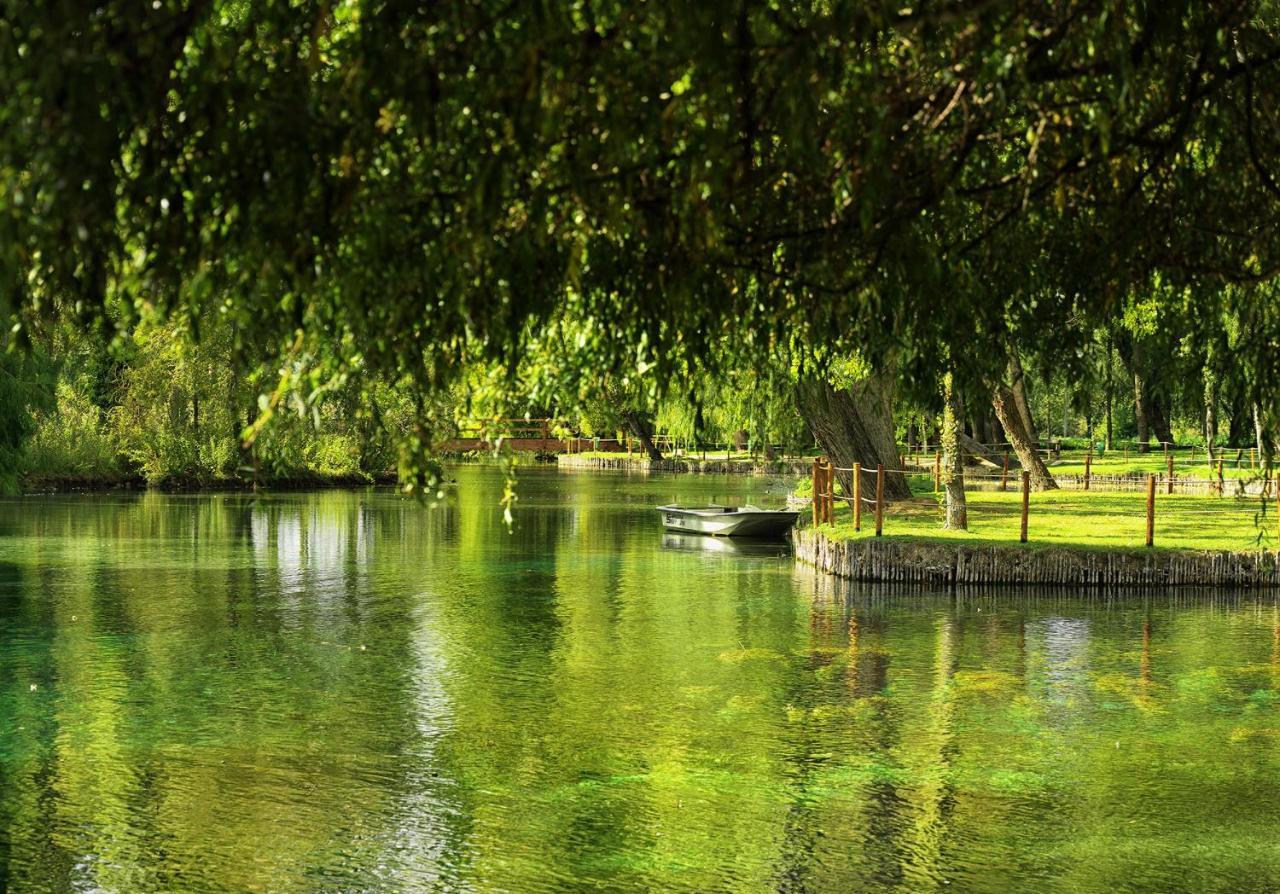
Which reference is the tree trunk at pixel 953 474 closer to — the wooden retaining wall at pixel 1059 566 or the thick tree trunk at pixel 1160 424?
the wooden retaining wall at pixel 1059 566

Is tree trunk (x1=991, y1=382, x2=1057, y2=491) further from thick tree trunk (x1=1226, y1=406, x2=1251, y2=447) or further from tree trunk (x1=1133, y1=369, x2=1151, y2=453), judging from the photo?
thick tree trunk (x1=1226, y1=406, x2=1251, y2=447)

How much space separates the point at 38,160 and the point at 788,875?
667 cm

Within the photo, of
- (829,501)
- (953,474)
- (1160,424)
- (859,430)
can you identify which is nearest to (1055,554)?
(953,474)

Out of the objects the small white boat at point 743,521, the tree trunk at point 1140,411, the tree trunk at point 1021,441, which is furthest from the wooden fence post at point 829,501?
the tree trunk at point 1140,411

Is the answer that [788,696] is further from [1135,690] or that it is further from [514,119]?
[514,119]

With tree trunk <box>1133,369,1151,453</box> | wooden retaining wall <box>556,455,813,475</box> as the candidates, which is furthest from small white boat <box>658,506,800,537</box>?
wooden retaining wall <box>556,455,813,475</box>

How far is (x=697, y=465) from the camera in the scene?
85.1m

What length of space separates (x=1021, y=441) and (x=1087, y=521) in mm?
13163

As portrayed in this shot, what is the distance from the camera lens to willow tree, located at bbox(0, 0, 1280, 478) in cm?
590

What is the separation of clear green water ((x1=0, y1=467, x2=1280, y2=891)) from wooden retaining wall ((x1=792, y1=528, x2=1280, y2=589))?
1.15 m

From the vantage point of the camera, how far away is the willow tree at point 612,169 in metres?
5.90

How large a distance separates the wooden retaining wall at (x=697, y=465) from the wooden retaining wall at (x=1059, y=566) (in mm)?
50255

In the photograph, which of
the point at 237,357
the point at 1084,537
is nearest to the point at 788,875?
the point at 237,357

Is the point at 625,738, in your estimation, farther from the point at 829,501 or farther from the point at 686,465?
the point at 686,465
